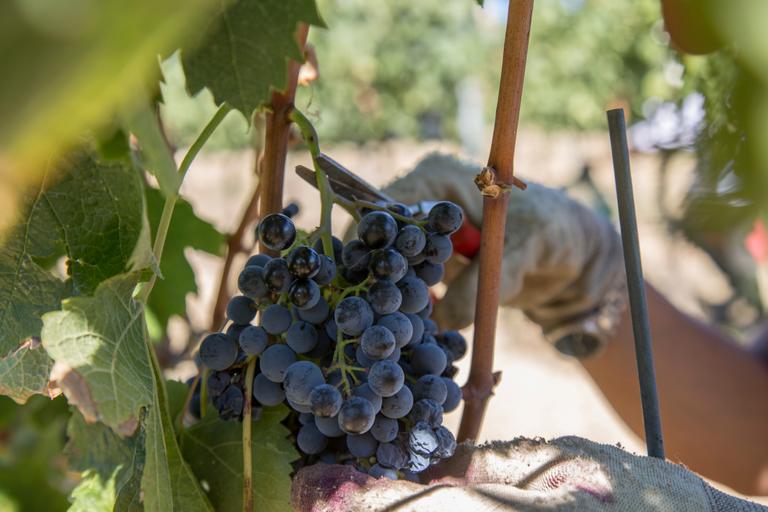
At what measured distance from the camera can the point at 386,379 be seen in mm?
509

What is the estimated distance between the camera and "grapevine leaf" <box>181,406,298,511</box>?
1.81 feet

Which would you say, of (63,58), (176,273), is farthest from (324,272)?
(176,273)

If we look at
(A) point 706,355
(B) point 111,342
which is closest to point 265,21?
(B) point 111,342

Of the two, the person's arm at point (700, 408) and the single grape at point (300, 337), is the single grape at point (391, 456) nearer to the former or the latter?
the single grape at point (300, 337)

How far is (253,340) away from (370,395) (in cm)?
9

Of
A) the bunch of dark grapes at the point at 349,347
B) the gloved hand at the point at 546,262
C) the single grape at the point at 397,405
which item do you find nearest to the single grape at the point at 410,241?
the bunch of dark grapes at the point at 349,347

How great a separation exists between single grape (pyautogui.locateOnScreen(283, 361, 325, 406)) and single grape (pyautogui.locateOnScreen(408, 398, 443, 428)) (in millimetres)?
71

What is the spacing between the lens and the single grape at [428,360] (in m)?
0.58

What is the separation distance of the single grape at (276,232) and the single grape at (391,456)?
159 mm

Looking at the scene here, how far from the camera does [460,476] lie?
546mm

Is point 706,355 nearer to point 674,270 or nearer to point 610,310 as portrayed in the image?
point 610,310

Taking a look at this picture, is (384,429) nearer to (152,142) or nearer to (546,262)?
(152,142)

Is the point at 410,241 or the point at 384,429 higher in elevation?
the point at 410,241

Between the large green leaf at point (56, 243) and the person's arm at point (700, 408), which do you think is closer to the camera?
the large green leaf at point (56, 243)
